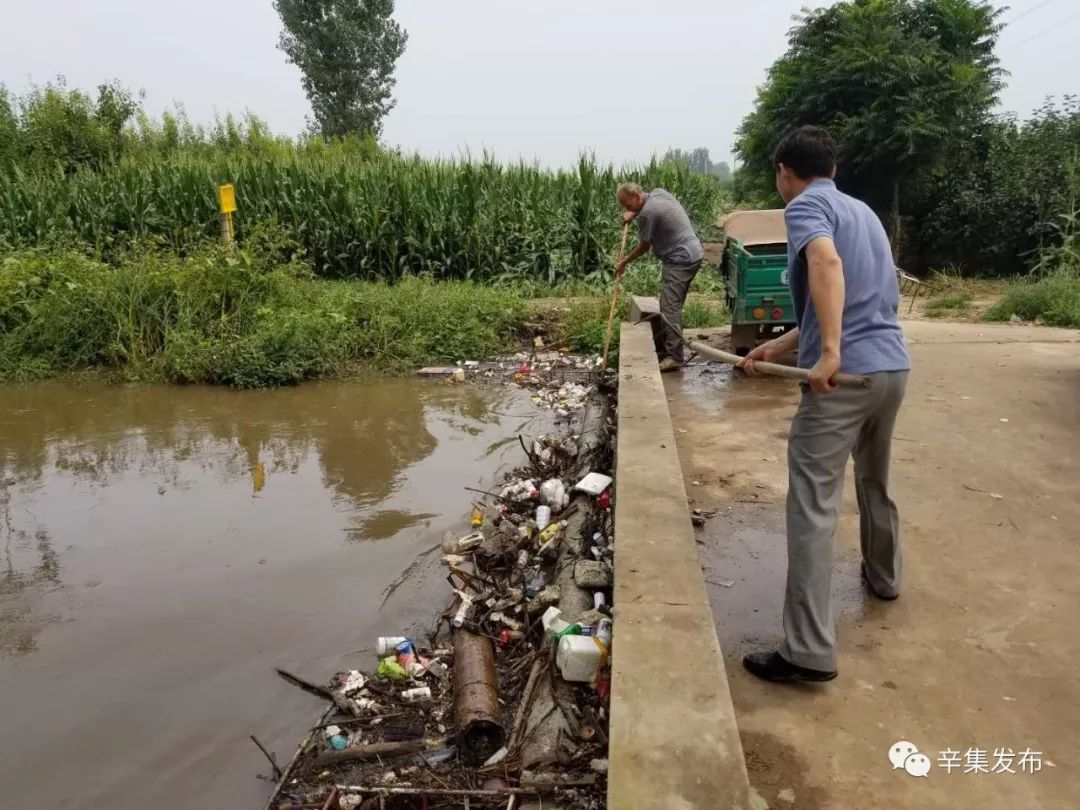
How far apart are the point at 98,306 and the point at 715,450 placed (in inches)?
305

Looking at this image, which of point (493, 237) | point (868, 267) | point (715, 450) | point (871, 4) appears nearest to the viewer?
point (868, 267)

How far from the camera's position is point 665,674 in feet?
7.59

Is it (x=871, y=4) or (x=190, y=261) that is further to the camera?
(x=871, y=4)

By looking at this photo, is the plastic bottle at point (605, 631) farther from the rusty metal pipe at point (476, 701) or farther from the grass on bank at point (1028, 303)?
the grass on bank at point (1028, 303)

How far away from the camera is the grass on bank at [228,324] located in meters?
8.90

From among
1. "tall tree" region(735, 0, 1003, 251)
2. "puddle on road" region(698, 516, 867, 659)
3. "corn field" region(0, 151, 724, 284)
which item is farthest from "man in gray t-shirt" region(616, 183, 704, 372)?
"tall tree" region(735, 0, 1003, 251)

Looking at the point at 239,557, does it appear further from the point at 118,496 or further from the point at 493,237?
the point at 493,237

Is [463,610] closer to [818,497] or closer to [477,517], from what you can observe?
[477,517]

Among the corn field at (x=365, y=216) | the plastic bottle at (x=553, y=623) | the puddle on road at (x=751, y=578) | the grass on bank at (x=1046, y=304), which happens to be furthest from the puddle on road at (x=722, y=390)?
the corn field at (x=365, y=216)

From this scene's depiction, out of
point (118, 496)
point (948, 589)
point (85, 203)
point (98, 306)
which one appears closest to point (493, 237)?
point (98, 306)

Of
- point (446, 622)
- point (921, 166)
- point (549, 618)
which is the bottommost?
point (446, 622)

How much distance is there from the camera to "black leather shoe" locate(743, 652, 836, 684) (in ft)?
8.82

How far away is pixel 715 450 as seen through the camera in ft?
17.0

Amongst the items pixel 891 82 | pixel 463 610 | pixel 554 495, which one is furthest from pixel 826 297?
pixel 891 82
